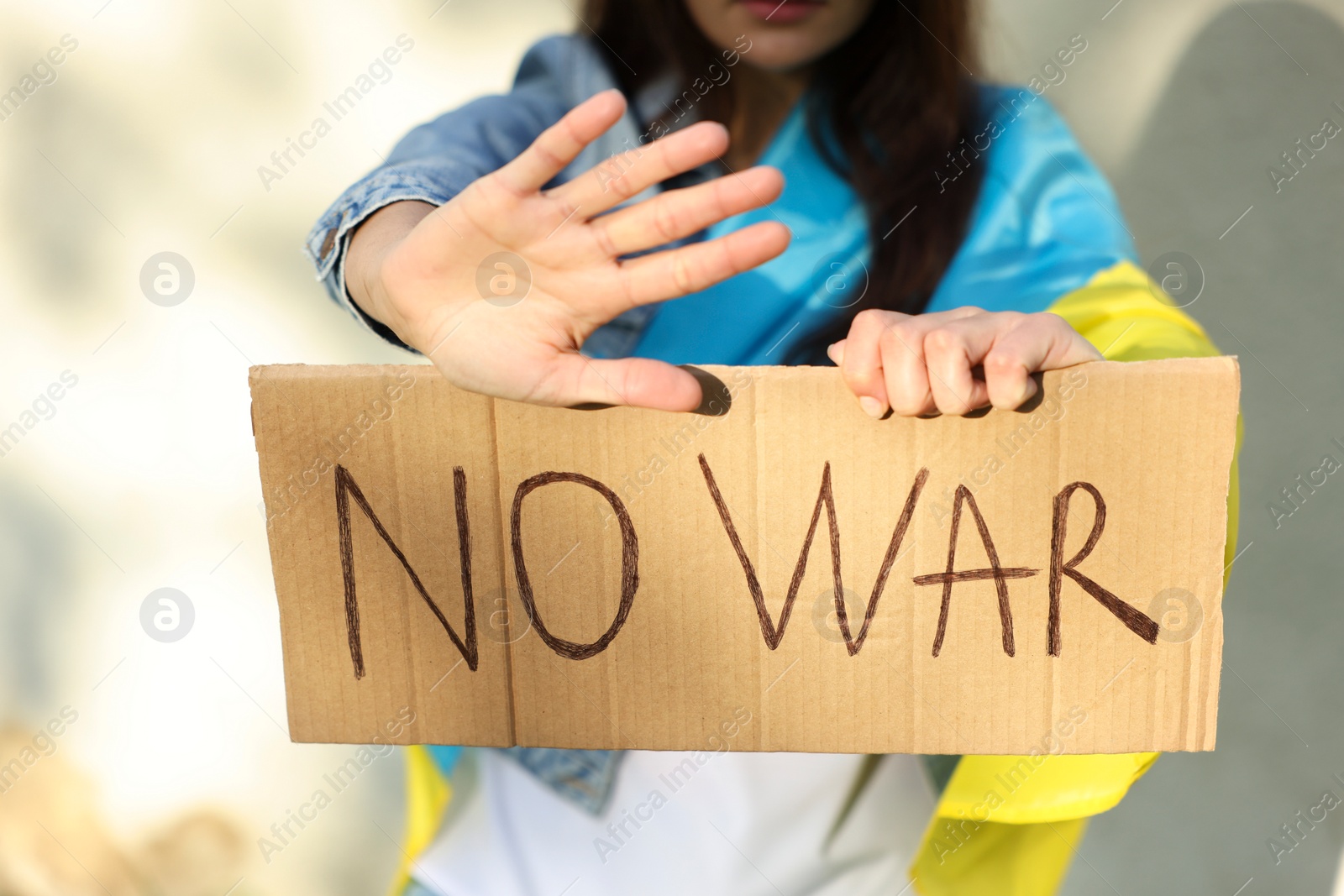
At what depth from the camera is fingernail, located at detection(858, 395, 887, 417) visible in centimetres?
50

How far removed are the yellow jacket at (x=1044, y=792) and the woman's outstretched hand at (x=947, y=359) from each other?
Result: 14cm

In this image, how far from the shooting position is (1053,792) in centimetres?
66

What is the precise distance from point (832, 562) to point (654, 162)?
0.88 ft

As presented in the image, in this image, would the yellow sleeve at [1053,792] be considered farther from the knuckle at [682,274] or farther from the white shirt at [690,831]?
the knuckle at [682,274]

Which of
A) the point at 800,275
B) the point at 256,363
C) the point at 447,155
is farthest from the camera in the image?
the point at 256,363

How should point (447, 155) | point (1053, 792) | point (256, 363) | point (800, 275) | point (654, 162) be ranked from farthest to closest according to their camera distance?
point (256, 363) → point (800, 275) → point (447, 155) → point (1053, 792) → point (654, 162)

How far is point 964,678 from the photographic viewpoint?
1.80 ft

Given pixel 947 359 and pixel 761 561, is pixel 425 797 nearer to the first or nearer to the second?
pixel 761 561

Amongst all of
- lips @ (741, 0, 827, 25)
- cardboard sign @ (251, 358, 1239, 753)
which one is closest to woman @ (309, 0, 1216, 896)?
lips @ (741, 0, 827, 25)

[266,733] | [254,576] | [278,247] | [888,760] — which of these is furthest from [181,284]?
[888,760]

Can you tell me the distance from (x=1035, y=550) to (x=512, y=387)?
1.13 feet

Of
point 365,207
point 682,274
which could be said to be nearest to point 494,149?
point 365,207

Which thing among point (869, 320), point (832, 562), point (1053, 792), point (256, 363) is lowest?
point (1053, 792)

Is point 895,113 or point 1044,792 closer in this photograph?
point 1044,792
